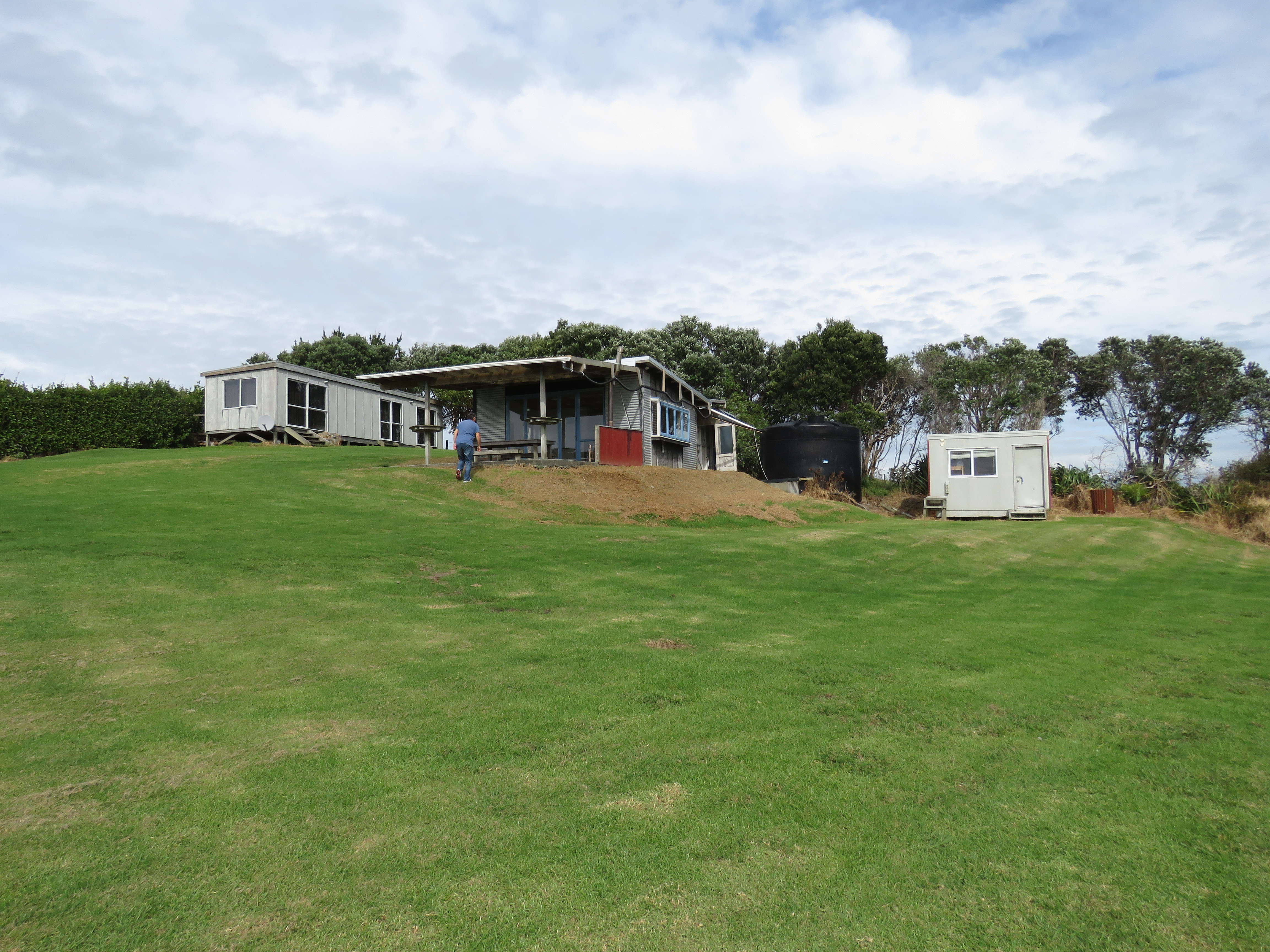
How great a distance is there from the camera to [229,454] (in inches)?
920

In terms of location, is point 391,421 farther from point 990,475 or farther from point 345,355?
point 990,475

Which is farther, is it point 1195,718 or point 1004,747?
point 1195,718

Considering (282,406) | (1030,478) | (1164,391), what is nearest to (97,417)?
(282,406)

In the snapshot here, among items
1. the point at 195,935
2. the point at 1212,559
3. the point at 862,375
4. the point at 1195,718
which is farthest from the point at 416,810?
the point at 862,375

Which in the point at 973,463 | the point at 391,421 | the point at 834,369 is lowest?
the point at 973,463

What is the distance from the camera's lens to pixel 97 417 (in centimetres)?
2717

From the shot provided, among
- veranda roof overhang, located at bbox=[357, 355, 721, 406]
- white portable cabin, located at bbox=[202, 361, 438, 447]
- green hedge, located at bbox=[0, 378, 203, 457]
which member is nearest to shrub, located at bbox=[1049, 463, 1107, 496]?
veranda roof overhang, located at bbox=[357, 355, 721, 406]

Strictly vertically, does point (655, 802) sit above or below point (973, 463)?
below

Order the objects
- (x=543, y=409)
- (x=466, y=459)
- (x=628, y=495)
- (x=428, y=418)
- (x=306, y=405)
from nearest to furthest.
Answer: (x=466, y=459)
(x=628, y=495)
(x=543, y=409)
(x=428, y=418)
(x=306, y=405)

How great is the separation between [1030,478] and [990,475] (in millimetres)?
1096

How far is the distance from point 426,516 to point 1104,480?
26259mm

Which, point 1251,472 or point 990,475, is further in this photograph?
point 1251,472

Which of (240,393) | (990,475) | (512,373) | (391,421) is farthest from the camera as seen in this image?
(391,421)

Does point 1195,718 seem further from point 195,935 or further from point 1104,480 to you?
point 1104,480
